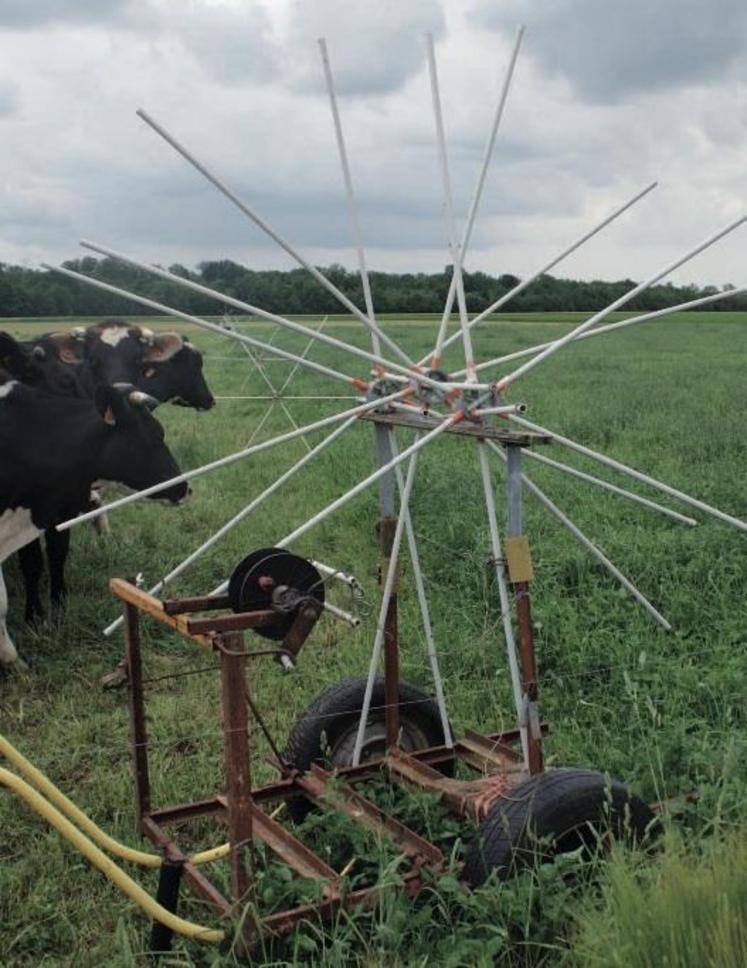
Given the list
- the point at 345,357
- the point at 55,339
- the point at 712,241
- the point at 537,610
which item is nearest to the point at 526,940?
the point at 712,241

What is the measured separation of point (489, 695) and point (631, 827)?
201 centimetres

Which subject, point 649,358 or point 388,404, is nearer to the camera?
point 388,404

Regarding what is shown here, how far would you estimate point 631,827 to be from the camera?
3701 millimetres

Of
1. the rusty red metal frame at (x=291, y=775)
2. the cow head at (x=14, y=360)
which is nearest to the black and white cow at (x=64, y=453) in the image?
the cow head at (x=14, y=360)

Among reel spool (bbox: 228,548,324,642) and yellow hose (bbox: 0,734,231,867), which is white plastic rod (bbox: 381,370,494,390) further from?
yellow hose (bbox: 0,734,231,867)

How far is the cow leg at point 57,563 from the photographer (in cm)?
784

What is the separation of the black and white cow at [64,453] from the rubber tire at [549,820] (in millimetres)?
3982

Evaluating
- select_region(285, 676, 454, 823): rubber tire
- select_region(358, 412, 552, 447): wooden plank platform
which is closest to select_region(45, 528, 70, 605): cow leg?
select_region(285, 676, 454, 823): rubber tire

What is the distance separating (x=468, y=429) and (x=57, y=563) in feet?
15.6

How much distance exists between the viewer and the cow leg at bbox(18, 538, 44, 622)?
303 inches

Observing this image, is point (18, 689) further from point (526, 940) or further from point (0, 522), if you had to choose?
point (526, 940)

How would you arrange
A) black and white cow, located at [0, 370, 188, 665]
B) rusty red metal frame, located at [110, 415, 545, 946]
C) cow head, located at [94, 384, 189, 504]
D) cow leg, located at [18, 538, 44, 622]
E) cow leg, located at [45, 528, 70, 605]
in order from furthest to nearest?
cow leg, located at [45, 528, 70, 605] → cow leg, located at [18, 538, 44, 622] → cow head, located at [94, 384, 189, 504] → black and white cow, located at [0, 370, 188, 665] → rusty red metal frame, located at [110, 415, 545, 946]

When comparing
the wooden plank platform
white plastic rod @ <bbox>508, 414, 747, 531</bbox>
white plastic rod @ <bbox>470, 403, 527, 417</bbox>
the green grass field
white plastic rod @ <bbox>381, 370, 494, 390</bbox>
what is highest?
white plastic rod @ <bbox>381, 370, 494, 390</bbox>

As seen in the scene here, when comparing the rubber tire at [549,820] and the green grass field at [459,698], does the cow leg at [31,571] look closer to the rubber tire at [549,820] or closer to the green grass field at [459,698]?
the green grass field at [459,698]
